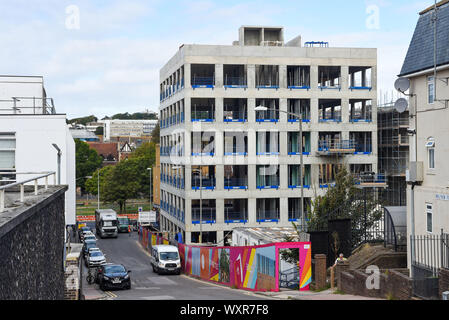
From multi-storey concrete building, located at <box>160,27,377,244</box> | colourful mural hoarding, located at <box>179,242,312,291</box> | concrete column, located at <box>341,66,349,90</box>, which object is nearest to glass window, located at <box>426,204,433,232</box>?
colourful mural hoarding, located at <box>179,242,312,291</box>

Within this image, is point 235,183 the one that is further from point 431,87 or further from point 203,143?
point 431,87

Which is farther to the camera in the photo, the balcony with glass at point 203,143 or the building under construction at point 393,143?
the building under construction at point 393,143

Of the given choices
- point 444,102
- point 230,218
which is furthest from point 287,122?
point 444,102

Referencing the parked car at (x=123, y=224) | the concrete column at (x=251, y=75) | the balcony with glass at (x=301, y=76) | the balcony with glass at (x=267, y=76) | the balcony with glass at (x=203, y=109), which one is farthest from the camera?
the parked car at (x=123, y=224)

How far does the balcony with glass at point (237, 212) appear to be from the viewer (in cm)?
5025

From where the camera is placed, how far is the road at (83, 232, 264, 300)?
25.2 meters

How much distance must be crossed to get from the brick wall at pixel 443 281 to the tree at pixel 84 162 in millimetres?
102647

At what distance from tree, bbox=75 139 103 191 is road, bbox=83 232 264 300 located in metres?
46.4

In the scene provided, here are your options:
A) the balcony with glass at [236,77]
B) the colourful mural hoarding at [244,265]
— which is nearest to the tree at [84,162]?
the balcony with glass at [236,77]

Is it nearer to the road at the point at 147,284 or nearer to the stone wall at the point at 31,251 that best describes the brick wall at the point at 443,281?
the road at the point at 147,284

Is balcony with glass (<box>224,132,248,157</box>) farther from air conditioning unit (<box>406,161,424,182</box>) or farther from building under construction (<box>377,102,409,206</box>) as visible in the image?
air conditioning unit (<box>406,161,424,182</box>)

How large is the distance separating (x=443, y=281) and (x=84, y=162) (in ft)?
345
